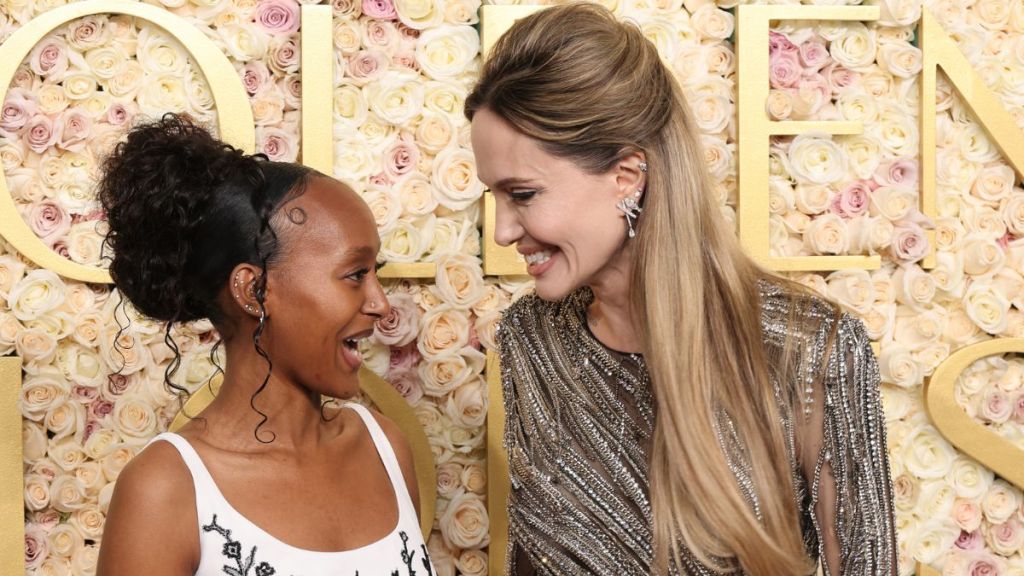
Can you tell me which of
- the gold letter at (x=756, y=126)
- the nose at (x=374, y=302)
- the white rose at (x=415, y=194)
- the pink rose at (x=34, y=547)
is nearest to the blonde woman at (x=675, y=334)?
the nose at (x=374, y=302)

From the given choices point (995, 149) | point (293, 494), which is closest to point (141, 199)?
point (293, 494)

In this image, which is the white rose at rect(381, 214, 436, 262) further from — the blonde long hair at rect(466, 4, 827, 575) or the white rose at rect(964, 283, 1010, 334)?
the white rose at rect(964, 283, 1010, 334)

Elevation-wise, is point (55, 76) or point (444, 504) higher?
point (55, 76)

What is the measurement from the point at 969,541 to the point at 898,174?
87 centimetres

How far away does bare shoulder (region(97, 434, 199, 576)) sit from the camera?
1.56m

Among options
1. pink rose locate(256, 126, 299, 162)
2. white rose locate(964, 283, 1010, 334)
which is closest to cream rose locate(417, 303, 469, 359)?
pink rose locate(256, 126, 299, 162)

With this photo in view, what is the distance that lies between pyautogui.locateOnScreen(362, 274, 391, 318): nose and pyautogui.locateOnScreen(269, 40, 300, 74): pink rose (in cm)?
90

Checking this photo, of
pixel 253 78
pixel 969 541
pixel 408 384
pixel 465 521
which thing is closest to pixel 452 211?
pixel 408 384

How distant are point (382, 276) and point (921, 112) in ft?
4.22

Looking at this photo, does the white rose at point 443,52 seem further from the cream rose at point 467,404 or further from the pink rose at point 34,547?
the pink rose at point 34,547

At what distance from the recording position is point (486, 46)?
2.56 metres

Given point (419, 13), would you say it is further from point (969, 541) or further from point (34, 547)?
point (969, 541)

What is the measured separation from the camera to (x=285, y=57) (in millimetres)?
2531

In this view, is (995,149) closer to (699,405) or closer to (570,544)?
(699,405)
